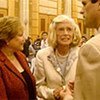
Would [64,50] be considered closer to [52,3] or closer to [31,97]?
[31,97]

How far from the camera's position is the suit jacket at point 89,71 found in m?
1.60

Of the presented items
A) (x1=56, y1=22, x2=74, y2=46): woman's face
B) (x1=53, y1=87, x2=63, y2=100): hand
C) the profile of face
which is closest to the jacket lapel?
(x1=53, y1=87, x2=63, y2=100): hand

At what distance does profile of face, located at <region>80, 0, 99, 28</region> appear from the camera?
1.71 m

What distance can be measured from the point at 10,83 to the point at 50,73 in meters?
0.38

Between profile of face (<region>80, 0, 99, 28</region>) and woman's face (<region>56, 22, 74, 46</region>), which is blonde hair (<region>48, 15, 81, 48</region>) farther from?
Result: profile of face (<region>80, 0, 99, 28</region>)

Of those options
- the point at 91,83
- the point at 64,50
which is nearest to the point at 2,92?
the point at 64,50

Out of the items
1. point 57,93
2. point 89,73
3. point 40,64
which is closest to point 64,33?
point 40,64

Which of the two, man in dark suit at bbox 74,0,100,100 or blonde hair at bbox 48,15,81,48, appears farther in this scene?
blonde hair at bbox 48,15,81,48

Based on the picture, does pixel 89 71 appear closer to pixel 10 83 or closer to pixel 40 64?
pixel 10 83

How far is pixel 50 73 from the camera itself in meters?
3.20

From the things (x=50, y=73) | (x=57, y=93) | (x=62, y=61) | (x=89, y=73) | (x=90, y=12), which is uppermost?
(x=90, y=12)

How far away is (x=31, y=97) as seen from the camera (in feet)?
10.8

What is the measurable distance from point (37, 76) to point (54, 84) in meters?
0.20

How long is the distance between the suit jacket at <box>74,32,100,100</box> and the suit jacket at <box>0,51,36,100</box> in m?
1.40
